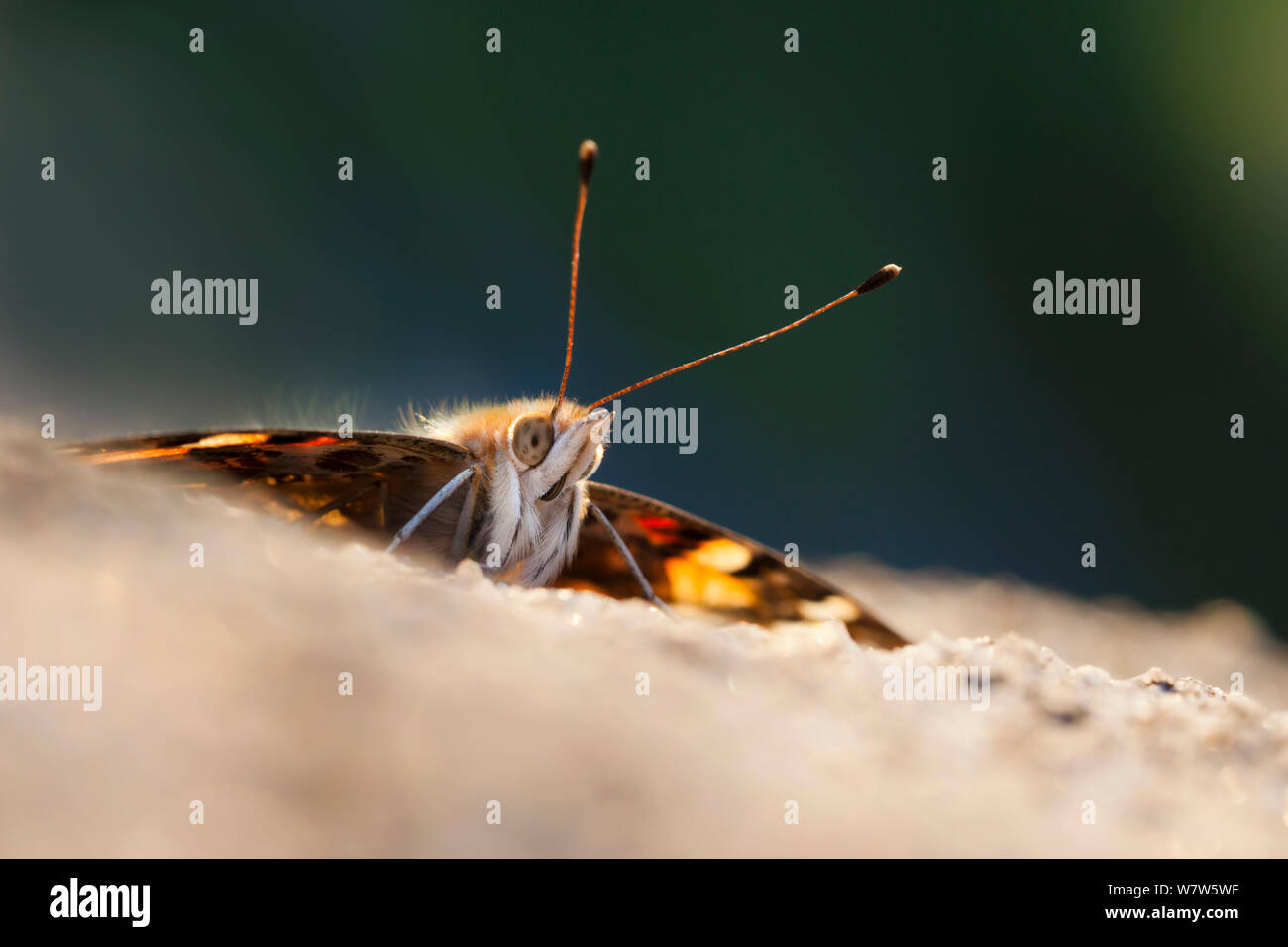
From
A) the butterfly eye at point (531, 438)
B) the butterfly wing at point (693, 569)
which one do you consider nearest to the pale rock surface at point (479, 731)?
the butterfly eye at point (531, 438)

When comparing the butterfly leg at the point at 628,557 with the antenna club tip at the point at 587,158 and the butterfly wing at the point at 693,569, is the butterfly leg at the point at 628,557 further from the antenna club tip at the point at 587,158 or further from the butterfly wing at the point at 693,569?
the antenna club tip at the point at 587,158

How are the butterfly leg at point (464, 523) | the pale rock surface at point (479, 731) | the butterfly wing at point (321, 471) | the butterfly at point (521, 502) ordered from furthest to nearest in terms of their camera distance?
the butterfly leg at point (464, 523), the butterfly at point (521, 502), the butterfly wing at point (321, 471), the pale rock surface at point (479, 731)

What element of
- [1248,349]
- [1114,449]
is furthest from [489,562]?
[1248,349]

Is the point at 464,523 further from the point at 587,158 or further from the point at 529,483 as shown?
the point at 587,158

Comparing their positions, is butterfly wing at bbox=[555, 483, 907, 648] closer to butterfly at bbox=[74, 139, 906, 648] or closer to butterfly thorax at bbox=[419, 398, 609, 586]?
butterfly at bbox=[74, 139, 906, 648]

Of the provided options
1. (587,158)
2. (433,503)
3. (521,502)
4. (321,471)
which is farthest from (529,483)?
(587,158)

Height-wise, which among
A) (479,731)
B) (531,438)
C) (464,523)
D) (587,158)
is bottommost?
(479,731)

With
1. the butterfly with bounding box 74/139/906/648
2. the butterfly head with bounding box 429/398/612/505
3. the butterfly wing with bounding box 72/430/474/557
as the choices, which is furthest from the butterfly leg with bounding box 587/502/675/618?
the butterfly wing with bounding box 72/430/474/557
